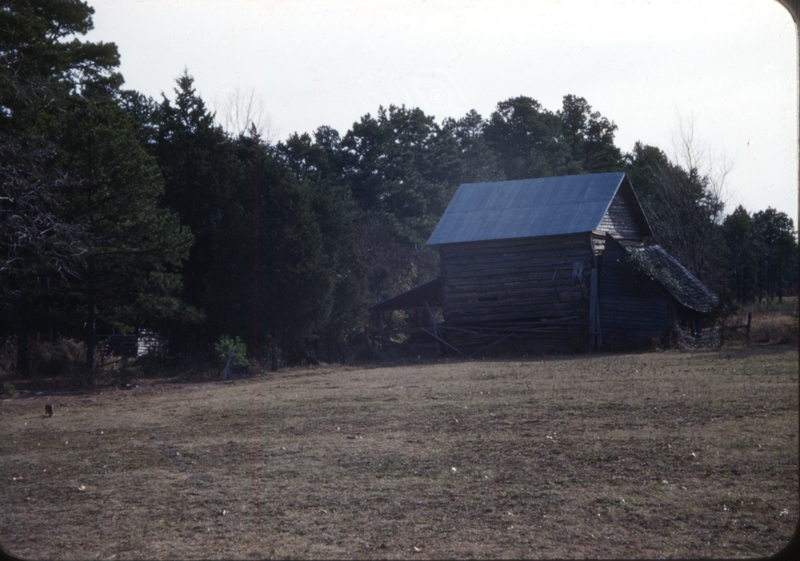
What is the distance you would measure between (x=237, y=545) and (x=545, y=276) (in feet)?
79.0

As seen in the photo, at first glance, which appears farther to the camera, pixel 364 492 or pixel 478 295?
pixel 478 295

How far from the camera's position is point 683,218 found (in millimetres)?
38625

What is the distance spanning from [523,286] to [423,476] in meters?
22.0

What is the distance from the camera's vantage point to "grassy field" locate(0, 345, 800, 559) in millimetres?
5371

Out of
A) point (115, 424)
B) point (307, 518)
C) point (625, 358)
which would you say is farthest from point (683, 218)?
point (307, 518)

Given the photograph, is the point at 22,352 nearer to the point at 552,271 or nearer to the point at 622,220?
the point at 552,271

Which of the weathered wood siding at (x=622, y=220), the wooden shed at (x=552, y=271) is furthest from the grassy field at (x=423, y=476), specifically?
the weathered wood siding at (x=622, y=220)

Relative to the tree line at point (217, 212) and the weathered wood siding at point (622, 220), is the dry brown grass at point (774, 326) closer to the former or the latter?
the tree line at point (217, 212)

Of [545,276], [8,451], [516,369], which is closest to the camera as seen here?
[8,451]

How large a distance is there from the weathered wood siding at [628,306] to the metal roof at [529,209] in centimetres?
180

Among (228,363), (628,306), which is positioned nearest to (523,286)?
(628,306)

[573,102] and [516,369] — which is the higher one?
[573,102]

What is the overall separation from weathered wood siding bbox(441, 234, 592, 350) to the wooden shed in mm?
41

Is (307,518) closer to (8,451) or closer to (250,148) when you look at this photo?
(8,451)
